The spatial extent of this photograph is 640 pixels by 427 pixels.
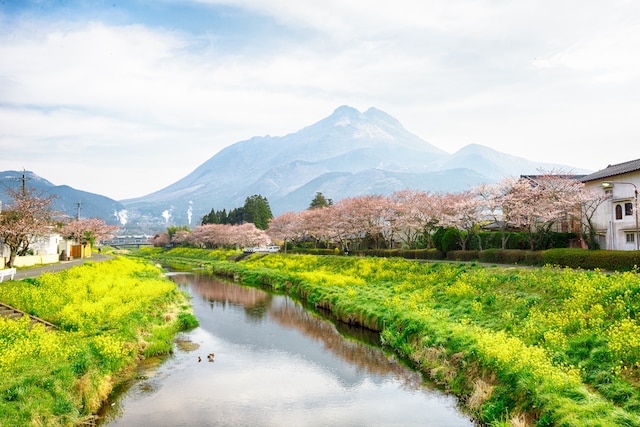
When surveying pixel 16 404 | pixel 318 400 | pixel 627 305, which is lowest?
pixel 318 400

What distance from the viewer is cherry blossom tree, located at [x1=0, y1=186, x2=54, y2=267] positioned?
3647 cm

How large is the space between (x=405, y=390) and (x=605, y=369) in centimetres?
610


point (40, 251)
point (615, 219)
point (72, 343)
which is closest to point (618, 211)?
point (615, 219)

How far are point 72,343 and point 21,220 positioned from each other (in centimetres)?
2700

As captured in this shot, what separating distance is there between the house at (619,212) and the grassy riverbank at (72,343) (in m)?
32.3

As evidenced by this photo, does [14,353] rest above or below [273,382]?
above

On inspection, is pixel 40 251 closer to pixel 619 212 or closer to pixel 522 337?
pixel 522 337

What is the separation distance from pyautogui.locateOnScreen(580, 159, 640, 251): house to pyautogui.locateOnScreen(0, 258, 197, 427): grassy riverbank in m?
32.3

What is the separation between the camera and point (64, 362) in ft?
44.3

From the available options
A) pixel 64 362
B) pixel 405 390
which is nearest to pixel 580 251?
pixel 405 390

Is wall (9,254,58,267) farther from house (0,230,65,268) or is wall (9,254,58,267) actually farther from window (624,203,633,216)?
window (624,203,633,216)

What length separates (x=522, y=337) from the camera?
1573 centimetres

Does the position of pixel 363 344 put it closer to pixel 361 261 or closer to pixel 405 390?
pixel 405 390

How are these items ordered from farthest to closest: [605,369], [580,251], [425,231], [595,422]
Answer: [425,231] < [580,251] < [605,369] < [595,422]
